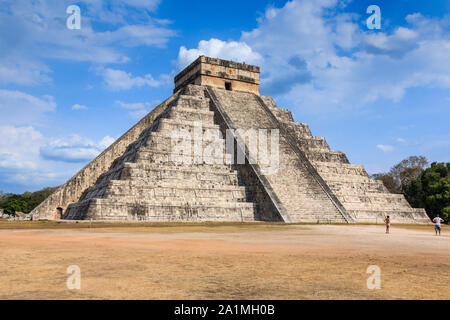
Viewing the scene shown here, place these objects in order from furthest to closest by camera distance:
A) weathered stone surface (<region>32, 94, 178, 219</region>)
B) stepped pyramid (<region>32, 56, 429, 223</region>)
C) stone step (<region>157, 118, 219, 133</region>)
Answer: stone step (<region>157, 118, 219, 133</region>) < weathered stone surface (<region>32, 94, 178, 219</region>) < stepped pyramid (<region>32, 56, 429, 223</region>)

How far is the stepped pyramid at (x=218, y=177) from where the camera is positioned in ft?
58.8

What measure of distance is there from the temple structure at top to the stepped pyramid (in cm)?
20

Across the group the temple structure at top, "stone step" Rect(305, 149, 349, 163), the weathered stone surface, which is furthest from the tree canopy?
the weathered stone surface

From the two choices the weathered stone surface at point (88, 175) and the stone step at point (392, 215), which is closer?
the stone step at point (392, 215)

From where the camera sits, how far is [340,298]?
4012 mm

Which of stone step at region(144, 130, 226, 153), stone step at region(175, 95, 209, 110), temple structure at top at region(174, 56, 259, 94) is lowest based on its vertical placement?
stone step at region(144, 130, 226, 153)

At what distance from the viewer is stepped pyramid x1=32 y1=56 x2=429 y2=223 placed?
17922 millimetres

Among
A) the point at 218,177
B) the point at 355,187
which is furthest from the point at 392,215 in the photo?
the point at 218,177

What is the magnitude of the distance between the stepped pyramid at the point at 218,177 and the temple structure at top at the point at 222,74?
0.20 m

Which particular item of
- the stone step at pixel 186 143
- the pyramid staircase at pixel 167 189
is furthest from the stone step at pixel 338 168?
the stone step at pixel 186 143

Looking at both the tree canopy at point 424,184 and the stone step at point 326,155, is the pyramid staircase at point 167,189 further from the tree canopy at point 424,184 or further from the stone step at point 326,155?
the tree canopy at point 424,184

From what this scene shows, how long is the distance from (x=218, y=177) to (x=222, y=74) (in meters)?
11.0

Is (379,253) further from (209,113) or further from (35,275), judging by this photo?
(209,113)

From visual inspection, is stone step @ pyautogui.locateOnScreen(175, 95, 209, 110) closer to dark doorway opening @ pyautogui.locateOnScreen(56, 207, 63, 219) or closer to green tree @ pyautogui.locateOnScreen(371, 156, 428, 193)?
dark doorway opening @ pyautogui.locateOnScreen(56, 207, 63, 219)
